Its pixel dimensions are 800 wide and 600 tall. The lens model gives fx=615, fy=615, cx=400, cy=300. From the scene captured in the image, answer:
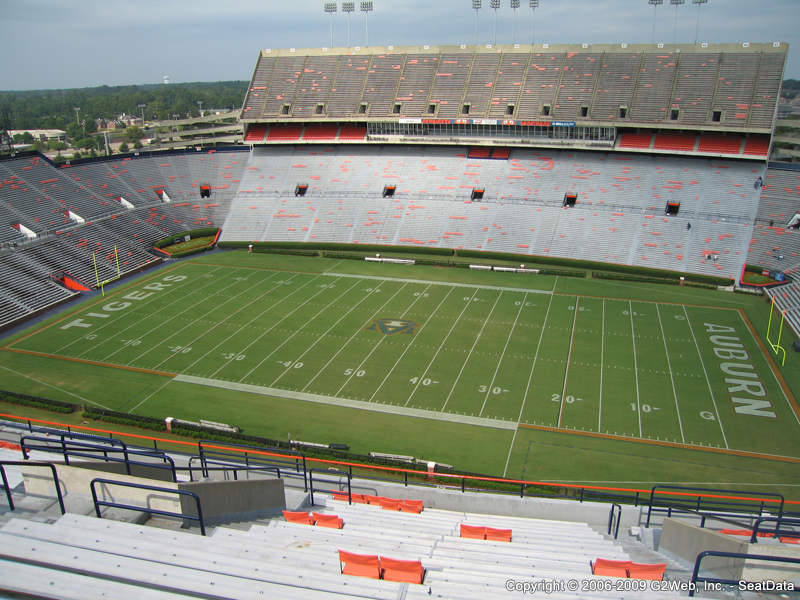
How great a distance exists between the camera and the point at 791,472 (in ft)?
64.1

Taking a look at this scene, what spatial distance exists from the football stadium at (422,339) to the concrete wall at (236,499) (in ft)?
0.20

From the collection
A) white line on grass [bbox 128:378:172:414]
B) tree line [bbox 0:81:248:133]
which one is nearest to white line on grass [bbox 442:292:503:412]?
white line on grass [bbox 128:378:172:414]

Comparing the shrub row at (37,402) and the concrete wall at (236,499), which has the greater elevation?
the concrete wall at (236,499)

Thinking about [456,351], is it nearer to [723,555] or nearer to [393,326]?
[393,326]

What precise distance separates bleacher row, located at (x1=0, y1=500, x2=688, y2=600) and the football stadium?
0.04 metres

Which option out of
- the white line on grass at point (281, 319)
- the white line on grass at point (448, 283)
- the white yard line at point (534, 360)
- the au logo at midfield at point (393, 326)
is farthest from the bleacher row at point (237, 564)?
the white line on grass at point (448, 283)

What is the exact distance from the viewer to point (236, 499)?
9703 mm

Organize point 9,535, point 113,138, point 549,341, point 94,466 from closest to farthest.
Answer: point 9,535 → point 94,466 → point 549,341 → point 113,138

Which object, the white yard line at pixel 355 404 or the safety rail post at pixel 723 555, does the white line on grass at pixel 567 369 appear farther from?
the safety rail post at pixel 723 555

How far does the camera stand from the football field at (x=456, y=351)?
23031 millimetres

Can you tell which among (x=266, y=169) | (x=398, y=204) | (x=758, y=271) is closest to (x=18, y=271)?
(x=266, y=169)

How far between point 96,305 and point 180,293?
444 centimetres

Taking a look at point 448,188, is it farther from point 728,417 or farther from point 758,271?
point 728,417

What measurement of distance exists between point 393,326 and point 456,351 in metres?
4.08
